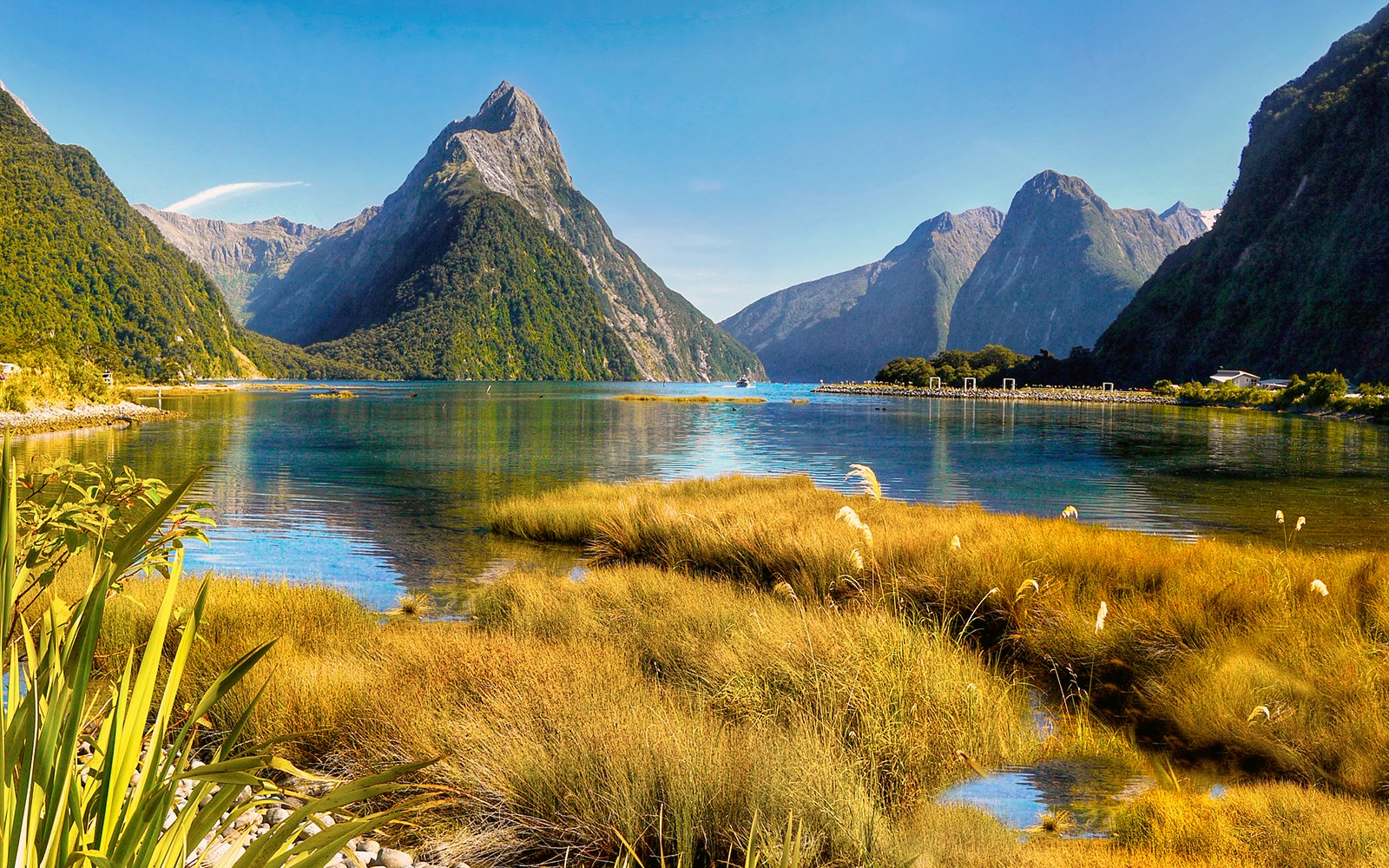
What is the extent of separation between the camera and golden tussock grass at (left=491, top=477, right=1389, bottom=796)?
4820mm

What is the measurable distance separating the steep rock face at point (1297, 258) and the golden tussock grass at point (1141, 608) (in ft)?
318

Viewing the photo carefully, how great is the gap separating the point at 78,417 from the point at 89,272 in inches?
4795

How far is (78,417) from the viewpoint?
4247 cm

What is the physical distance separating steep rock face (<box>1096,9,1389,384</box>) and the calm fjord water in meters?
43.3

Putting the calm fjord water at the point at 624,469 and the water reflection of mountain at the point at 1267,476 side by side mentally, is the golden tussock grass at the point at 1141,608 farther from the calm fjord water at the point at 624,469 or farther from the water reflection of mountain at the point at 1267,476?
the water reflection of mountain at the point at 1267,476

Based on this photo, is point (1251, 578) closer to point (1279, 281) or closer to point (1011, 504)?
point (1011, 504)

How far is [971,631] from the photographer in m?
7.53

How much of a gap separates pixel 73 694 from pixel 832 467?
26344 millimetres

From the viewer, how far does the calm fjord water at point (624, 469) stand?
1414 cm

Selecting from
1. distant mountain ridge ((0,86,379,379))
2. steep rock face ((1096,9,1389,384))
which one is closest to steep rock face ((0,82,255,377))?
distant mountain ridge ((0,86,379,379))

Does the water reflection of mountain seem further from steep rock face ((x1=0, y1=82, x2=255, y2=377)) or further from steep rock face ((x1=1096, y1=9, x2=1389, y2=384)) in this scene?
steep rock face ((x1=0, y1=82, x2=255, y2=377))

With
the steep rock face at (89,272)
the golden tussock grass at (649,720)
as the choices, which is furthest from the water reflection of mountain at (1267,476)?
the steep rock face at (89,272)

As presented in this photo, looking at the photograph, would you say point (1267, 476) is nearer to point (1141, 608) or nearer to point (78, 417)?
point (1141, 608)

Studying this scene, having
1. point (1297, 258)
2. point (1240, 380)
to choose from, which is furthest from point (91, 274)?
point (1297, 258)
